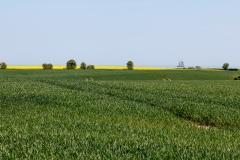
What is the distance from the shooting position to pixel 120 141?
1156 cm

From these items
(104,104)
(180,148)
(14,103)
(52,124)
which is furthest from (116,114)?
(180,148)

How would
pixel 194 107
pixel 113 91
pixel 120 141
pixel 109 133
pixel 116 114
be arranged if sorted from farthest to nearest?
pixel 113 91 → pixel 194 107 → pixel 116 114 → pixel 109 133 → pixel 120 141

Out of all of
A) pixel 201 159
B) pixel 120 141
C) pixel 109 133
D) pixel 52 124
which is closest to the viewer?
pixel 201 159

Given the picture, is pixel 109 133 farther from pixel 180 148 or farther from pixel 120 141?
pixel 180 148

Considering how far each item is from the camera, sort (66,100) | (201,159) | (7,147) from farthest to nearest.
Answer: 1. (66,100)
2. (7,147)
3. (201,159)

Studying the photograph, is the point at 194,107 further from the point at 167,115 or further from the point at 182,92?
the point at 182,92

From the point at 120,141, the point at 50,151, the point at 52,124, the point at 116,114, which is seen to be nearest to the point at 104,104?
the point at 116,114

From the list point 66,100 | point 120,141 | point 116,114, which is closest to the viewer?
point 120,141

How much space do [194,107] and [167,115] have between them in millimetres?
2869

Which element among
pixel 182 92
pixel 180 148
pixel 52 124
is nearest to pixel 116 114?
pixel 52 124

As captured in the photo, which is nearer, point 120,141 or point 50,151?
point 50,151

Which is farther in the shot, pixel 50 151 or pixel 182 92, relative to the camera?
pixel 182 92

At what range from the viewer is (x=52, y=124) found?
15391 millimetres

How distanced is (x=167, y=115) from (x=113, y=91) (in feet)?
37.0
